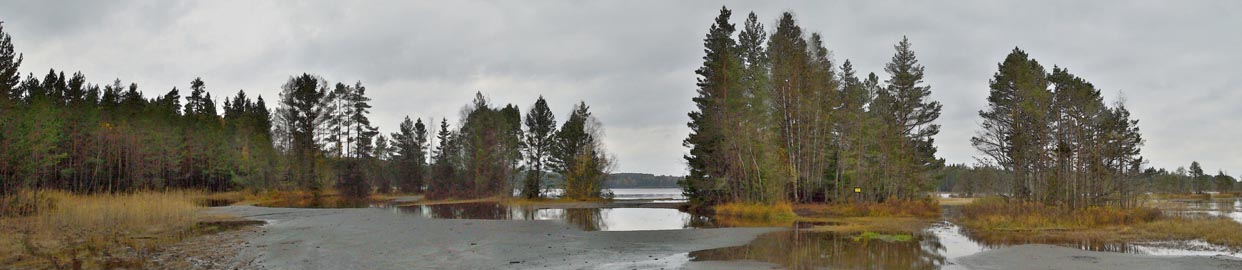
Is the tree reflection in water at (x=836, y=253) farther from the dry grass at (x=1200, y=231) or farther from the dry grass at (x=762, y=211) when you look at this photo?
the dry grass at (x=762, y=211)

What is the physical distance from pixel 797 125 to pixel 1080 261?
27.2 metres

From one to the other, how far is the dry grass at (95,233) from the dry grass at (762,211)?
78.4 feet

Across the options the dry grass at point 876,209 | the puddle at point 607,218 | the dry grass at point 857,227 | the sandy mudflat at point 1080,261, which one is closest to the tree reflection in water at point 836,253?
the sandy mudflat at point 1080,261

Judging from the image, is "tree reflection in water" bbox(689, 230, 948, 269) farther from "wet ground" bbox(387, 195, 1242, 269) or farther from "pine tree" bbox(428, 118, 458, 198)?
"pine tree" bbox(428, 118, 458, 198)

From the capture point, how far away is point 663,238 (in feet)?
69.4

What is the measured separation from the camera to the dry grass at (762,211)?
107 feet

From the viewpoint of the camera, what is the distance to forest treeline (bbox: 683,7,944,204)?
3881cm

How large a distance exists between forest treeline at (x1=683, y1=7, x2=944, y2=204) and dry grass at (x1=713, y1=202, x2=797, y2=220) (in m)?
2.01

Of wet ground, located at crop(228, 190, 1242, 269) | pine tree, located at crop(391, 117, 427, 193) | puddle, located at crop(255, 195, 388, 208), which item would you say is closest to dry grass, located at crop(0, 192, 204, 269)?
wet ground, located at crop(228, 190, 1242, 269)

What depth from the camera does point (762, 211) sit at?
33000mm

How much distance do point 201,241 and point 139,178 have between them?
122ft

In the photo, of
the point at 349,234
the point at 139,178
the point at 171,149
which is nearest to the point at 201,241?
the point at 349,234

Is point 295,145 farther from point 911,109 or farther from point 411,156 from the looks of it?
point 911,109

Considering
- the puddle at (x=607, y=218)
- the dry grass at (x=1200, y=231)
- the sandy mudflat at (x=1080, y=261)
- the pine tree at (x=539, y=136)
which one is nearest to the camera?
the sandy mudflat at (x=1080, y=261)
